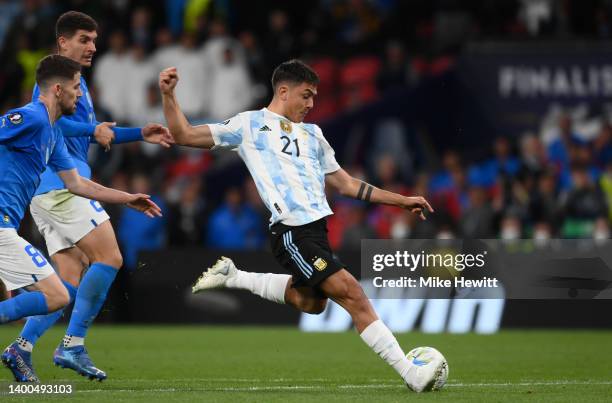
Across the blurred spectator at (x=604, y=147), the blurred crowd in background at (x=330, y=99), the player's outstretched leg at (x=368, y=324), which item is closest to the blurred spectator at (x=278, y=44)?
the blurred crowd in background at (x=330, y=99)

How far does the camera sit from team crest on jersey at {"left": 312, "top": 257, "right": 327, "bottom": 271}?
28.3 ft

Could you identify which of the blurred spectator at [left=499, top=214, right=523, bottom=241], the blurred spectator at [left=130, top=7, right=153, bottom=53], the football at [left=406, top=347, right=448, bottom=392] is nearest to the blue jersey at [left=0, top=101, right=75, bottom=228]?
the football at [left=406, top=347, right=448, bottom=392]

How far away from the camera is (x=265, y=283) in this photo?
9438 mm

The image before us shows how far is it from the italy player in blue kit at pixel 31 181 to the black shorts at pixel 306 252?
0.92 metres

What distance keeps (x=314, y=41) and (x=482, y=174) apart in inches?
147

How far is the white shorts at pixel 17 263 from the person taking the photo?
26.6ft

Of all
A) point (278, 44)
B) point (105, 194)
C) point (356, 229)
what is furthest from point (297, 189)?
point (278, 44)

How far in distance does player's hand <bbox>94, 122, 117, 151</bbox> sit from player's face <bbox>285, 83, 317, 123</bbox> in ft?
4.20

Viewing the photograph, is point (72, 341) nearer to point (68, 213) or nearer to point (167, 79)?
point (68, 213)

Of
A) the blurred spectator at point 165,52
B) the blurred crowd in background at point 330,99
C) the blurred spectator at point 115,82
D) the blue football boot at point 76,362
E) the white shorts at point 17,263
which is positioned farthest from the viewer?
the blurred spectator at point 115,82

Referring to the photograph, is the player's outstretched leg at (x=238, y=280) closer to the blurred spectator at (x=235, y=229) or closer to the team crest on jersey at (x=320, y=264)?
the team crest on jersey at (x=320, y=264)

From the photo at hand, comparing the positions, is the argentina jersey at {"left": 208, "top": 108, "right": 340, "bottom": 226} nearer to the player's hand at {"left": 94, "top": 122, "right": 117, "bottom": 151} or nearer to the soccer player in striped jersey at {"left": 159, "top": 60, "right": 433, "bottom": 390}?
the soccer player in striped jersey at {"left": 159, "top": 60, "right": 433, "bottom": 390}

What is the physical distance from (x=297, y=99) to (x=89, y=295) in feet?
7.02

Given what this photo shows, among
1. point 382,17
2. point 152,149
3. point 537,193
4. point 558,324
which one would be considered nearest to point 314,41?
point 382,17
